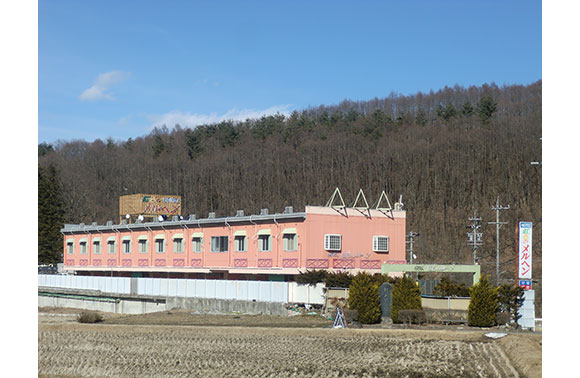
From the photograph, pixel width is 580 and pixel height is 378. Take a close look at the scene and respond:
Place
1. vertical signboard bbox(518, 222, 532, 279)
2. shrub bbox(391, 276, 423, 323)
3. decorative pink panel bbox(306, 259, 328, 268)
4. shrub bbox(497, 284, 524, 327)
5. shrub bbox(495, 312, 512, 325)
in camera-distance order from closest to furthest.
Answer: shrub bbox(495, 312, 512, 325)
shrub bbox(497, 284, 524, 327)
vertical signboard bbox(518, 222, 532, 279)
shrub bbox(391, 276, 423, 323)
decorative pink panel bbox(306, 259, 328, 268)

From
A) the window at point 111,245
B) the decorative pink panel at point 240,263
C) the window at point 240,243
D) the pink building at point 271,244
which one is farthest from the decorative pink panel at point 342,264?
the window at point 111,245

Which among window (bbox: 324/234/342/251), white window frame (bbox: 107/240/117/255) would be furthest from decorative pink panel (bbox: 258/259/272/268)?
white window frame (bbox: 107/240/117/255)

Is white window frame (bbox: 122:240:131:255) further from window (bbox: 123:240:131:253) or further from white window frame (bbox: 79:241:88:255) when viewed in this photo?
white window frame (bbox: 79:241:88:255)

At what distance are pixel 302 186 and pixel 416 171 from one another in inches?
723

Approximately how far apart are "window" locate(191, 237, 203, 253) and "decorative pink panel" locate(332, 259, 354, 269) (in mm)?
12666

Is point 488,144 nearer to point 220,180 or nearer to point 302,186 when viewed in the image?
point 302,186

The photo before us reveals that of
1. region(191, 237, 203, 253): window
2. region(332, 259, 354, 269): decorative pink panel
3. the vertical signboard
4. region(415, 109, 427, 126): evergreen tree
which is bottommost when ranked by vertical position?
region(332, 259, 354, 269): decorative pink panel

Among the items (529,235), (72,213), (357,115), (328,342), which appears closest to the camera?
(328,342)

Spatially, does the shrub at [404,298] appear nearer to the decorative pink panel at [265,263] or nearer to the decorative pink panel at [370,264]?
the decorative pink panel at [370,264]

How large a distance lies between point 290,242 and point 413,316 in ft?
53.5

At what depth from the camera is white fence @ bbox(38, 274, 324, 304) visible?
1634 inches

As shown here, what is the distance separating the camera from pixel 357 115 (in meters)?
146
